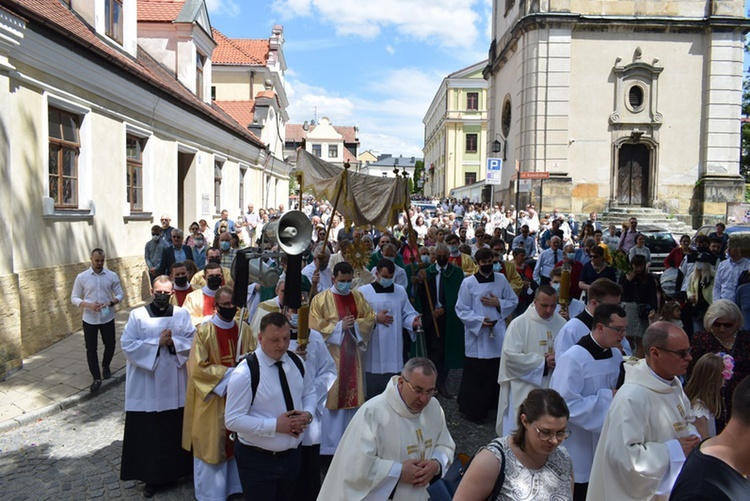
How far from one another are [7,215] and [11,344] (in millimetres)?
1822

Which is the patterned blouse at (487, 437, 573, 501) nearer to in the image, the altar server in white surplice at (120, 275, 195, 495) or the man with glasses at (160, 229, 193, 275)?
the altar server in white surplice at (120, 275, 195, 495)

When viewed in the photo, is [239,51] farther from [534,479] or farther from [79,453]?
[534,479]

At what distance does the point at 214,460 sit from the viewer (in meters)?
5.01

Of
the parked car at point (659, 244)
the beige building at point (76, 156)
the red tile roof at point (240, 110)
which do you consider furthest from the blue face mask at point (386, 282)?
the red tile roof at point (240, 110)

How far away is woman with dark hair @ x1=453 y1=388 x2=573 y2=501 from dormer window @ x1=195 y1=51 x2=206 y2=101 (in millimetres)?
19390

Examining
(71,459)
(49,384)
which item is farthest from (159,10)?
(71,459)

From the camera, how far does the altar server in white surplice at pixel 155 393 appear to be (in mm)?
5277

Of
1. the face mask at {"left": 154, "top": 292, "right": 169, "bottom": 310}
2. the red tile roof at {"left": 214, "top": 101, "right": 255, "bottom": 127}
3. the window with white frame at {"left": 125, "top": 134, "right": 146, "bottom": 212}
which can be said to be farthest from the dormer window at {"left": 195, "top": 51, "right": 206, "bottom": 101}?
the face mask at {"left": 154, "top": 292, "right": 169, "bottom": 310}

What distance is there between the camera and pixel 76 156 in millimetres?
10922

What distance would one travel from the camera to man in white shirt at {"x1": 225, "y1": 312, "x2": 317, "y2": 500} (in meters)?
3.92

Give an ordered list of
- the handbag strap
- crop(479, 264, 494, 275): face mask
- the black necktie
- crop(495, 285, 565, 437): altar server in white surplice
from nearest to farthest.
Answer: the handbag strap < the black necktie < crop(495, 285, 565, 437): altar server in white surplice < crop(479, 264, 494, 275): face mask

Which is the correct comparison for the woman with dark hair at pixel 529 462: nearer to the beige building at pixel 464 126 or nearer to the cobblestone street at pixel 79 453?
the cobblestone street at pixel 79 453

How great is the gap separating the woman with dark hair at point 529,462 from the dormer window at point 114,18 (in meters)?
13.5

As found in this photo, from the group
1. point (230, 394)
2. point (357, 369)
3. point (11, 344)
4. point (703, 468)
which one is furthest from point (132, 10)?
point (703, 468)
